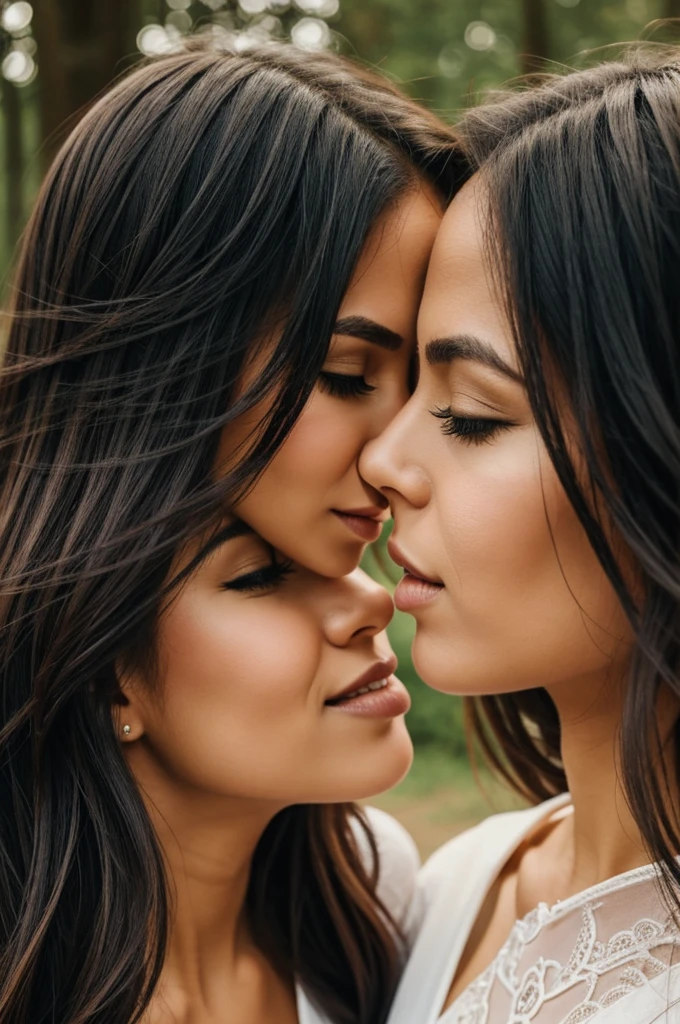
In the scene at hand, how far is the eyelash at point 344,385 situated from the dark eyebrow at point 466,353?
0.19 meters

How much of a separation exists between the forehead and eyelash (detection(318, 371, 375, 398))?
17 centimetres

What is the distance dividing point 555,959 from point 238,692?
72cm

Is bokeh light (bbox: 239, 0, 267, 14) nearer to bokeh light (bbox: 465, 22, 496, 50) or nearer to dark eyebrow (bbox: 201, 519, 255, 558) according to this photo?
bokeh light (bbox: 465, 22, 496, 50)

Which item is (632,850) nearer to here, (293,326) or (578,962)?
→ (578,962)

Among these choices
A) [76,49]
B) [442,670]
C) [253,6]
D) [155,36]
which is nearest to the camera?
[442,670]

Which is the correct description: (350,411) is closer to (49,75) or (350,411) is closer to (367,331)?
(367,331)

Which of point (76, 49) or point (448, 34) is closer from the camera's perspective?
point (76, 49)

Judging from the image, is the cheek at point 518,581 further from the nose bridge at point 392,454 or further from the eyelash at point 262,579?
the eyelash at point 262,579

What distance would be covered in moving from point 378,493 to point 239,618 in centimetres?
34

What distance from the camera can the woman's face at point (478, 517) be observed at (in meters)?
1.85

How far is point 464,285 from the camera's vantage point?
1.94 metres

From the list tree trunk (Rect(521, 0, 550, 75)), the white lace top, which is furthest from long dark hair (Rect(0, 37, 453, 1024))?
tree trunk (Rect(521, 0, 550, 75))

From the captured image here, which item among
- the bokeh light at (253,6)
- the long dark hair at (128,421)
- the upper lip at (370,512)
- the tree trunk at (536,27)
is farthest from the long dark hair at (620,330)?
the bokeh light at (253,6)

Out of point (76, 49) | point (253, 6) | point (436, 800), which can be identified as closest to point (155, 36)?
point (76, 49)
